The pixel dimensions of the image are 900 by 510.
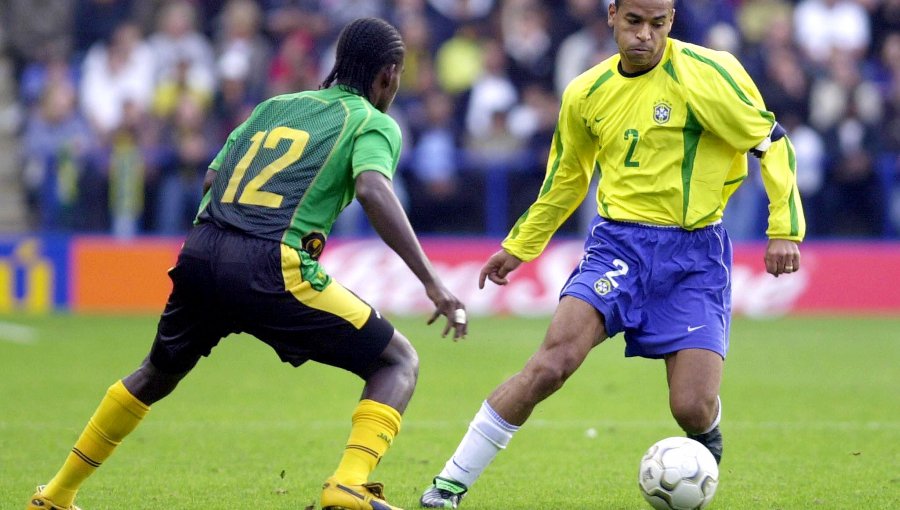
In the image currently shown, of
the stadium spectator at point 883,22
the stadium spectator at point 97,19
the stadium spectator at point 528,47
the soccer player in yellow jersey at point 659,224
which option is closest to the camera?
the soccer player in yellow jersey at point 659,224

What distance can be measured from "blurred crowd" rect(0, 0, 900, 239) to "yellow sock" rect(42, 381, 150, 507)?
37.4 ft

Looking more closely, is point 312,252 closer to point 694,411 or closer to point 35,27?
point 694,411

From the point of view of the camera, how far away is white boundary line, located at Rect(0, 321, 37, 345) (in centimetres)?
Answer: 1455

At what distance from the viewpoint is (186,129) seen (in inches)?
679

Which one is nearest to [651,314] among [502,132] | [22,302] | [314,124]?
[314,124]

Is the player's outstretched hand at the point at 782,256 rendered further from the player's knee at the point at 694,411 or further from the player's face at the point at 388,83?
the player's face at the point at 388,83

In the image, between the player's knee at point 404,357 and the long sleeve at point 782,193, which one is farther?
the long sleeve at point 782,193

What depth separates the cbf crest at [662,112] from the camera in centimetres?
624

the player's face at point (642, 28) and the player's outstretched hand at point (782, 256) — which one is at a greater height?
the player's face at point (642, 28)

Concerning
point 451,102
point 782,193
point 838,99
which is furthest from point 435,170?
point 782,193

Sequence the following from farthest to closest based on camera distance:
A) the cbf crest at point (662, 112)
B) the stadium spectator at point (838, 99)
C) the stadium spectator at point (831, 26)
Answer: the stadium spectator at point (831, 26)
the stadium spectator at point (838, 99)
the cbf crest at point (662, 112)

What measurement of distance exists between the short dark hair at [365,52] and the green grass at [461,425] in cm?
195

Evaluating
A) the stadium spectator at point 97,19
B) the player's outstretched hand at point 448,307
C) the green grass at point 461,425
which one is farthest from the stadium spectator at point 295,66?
the player's outstretched hand at point 448,307

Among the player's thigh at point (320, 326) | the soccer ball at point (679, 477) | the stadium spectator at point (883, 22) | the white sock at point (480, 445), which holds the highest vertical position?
the player's thigh at point (320, 326)
